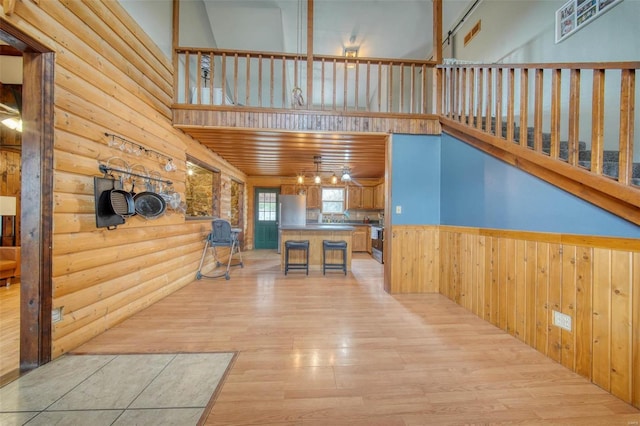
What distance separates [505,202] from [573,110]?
2.92 ft

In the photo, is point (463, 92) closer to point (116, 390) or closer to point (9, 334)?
point (116, 390)

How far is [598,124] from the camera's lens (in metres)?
1.69

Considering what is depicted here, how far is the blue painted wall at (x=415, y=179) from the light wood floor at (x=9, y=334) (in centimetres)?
393

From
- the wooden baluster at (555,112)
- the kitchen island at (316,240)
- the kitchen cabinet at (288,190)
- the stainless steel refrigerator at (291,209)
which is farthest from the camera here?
the kitchen cabinet at (288,190)

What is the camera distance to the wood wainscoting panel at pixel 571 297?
5.00 feet

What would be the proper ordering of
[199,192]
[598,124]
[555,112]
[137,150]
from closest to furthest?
1. [598,124]
2. [555,112]
3. [137,150]
4. [199,192]

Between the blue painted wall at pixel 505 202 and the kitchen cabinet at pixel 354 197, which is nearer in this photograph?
the blue painted wall at pixel 505 202

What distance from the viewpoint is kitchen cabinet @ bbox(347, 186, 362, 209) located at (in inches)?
304

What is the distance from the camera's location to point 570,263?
6.02ft

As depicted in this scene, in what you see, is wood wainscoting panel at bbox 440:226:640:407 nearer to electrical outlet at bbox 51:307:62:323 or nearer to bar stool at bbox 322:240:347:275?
bar stool at bbox 322:240:347:275

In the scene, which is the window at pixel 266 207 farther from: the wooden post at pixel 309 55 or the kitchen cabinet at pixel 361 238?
the wooden post at pixel 309 55

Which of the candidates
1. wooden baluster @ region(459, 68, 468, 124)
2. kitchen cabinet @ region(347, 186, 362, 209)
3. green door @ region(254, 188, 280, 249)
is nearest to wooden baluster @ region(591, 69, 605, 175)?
wooden baluster @ region(459, 68, 468, 124)

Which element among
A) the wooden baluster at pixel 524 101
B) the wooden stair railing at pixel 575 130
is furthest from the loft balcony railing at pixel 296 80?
the wooden baluster at pixel 524 101

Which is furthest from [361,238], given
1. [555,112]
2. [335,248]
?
[555,112]
